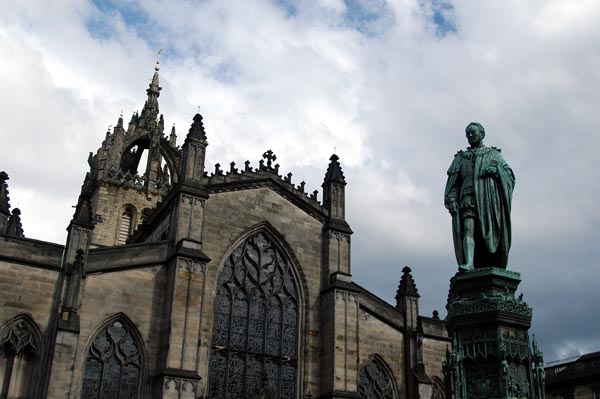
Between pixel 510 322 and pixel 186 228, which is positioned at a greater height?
pixel 186 228

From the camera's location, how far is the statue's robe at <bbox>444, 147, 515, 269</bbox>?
895 cm

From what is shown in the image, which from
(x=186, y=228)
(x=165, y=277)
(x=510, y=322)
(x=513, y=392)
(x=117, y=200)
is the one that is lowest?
(x=513, y=392)

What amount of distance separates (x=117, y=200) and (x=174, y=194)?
56.0ft

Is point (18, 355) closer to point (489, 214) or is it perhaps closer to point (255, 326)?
point (255, 326)

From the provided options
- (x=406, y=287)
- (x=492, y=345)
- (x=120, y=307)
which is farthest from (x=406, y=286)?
(x=492, y=345)

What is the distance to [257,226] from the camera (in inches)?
1062

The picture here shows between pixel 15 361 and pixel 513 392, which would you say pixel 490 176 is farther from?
pixel 15 361

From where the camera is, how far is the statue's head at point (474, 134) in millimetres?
9727

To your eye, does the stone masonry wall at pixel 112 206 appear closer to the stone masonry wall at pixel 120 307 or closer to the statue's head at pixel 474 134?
the stone masonry wall at pixel 120 307

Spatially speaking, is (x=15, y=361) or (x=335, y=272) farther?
(x=335, y=272)

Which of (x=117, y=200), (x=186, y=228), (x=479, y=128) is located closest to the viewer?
(x=479, y=128)

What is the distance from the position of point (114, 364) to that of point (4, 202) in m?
8.34

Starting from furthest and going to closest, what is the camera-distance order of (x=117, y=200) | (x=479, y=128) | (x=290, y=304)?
(x=117, y=200)
(x=290, y=304)
(x=479, y=128)

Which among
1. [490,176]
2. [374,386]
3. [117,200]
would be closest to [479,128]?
[490,176]
